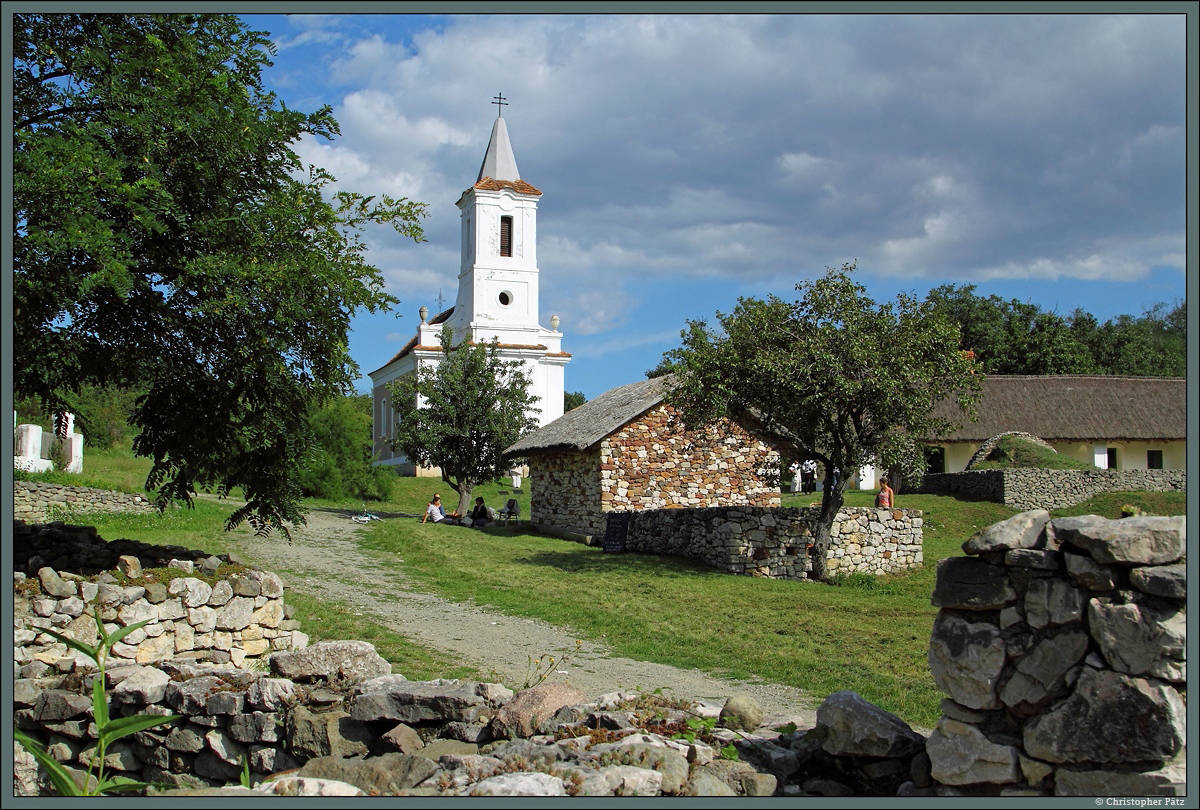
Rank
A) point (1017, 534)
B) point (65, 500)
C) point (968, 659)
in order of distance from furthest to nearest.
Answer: point (65, 500) → point (968, 659) → point (1017, 534)

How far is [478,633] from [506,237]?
4363cm

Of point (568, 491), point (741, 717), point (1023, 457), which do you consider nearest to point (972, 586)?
point (741, 717)

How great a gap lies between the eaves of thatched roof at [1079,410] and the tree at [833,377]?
2293 centimetres

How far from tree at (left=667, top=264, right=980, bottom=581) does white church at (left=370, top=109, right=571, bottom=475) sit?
110 feet

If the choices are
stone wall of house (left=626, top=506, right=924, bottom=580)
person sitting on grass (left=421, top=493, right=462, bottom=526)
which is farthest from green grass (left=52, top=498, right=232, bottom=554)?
stone wall of house (left=626, top=506, right=924, bottom=580)

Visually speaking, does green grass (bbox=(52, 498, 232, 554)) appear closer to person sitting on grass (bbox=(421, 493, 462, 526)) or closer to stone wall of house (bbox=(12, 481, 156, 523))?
stone wall of house (bbox=(12, 481, 156, 523))

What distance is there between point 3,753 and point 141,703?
2.40m

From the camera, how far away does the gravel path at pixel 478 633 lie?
353 inches

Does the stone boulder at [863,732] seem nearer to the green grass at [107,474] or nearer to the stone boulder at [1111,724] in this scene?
the stone boulder at [1111,724]

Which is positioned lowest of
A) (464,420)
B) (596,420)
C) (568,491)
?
(568,491)

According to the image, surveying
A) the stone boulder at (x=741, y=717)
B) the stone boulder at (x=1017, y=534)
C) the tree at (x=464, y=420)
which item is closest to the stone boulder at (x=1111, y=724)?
the stone boulder at (x=1017, y=534)

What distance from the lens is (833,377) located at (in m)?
16.3

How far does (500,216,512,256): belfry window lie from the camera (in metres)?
53.1
